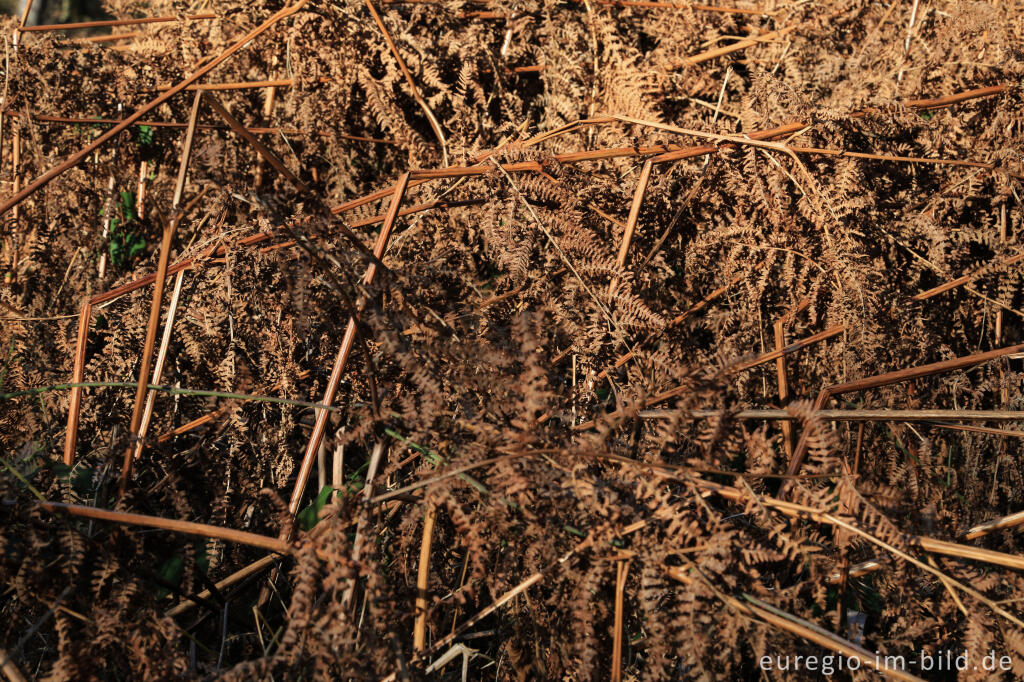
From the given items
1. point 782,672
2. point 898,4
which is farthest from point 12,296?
point 898,4

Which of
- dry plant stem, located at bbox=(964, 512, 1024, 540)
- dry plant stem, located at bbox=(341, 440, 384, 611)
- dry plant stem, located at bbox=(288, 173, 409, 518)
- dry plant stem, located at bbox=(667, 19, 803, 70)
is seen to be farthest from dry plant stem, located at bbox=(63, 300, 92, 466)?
dry plant stem, located at bbox=(667, 19, 803, 70)

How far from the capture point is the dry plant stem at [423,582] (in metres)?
1.22

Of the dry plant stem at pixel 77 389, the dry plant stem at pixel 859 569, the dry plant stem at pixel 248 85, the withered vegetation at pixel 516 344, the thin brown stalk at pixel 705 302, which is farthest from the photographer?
the dry plant stem at pixel 248 85

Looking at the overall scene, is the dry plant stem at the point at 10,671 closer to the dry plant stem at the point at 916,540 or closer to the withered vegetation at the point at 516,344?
the withered vegetation at the point at 516,344

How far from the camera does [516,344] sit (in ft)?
4.40

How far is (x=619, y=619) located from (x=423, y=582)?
330mm

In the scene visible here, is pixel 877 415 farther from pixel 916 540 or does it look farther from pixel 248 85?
pixel 248 85

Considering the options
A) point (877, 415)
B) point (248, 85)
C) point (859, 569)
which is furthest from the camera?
point (248, 85)

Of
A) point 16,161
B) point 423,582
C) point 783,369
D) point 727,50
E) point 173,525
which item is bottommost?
point 423,582

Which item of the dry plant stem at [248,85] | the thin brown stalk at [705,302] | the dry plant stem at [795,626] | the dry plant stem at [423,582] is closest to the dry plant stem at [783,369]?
the thin brown stalk at [705,302]

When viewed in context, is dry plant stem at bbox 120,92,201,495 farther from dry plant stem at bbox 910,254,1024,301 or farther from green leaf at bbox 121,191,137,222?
dry plant stem at bbox 910,254,1024,301

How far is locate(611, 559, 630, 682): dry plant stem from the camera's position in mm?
1125

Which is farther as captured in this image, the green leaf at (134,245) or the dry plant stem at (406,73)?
the green leaf at (134,245)

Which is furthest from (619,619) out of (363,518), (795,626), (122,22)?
(122,22)
